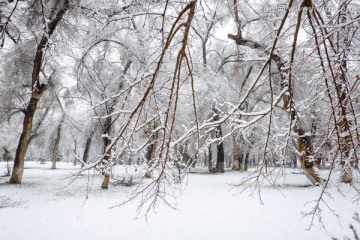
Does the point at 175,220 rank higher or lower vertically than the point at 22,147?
lower

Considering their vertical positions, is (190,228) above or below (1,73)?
below

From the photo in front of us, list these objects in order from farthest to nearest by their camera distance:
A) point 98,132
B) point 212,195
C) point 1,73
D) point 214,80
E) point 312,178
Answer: point 214,80, point 98,132, point 1,73, point 312,178, point 212,195

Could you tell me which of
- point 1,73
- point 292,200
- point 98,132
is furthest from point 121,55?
point 292,200

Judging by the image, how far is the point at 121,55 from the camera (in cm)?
1023

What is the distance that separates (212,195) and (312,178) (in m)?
4.31

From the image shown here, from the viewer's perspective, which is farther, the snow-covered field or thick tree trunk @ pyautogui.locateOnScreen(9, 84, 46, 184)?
thick tree trunk @ pyautogui.locateOnScreen(9, 84, 46, 184)

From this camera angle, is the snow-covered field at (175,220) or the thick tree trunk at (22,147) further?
the thick tree trunk at (22,147)

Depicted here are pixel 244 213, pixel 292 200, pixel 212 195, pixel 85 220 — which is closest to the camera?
pixel 85 220

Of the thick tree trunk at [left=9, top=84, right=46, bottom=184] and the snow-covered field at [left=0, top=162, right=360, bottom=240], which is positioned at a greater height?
the thick tree trunk at [left=9, top=84, right=46, bottom=184]

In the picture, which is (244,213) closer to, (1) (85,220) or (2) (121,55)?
(1) (85,220)

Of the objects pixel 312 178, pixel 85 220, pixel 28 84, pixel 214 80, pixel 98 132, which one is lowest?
pixel 85 220

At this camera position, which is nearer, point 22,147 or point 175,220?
point 175,220

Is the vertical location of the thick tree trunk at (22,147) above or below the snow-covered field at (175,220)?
above

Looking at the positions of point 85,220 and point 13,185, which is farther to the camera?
point 13,185
